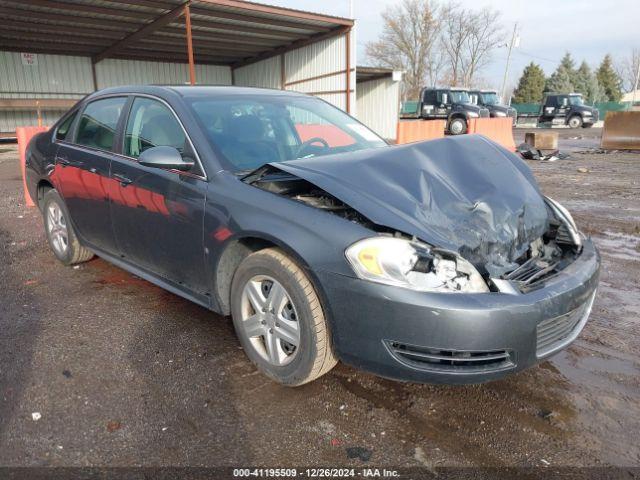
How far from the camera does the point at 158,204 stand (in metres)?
3.11

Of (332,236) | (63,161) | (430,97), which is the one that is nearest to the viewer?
(332,236)

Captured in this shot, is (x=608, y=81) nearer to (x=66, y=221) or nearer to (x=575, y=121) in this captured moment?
(x=575, y=121)

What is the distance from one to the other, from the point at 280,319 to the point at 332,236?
56cm

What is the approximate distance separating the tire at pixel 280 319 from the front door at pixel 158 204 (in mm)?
388

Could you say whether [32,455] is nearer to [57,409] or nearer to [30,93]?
[57,409]

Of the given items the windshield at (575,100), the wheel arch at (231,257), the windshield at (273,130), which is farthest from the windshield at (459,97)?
the wheel arch at (231,257)

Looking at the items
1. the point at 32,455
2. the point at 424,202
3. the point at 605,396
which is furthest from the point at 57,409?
the point at 605,396

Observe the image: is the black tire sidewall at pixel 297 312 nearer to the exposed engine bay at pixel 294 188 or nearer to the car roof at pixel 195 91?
the exposed engine bay at pixel 294 188

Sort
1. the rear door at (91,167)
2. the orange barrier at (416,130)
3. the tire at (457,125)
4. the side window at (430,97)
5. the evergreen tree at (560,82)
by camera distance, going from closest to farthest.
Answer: the rear door at (91,167)
the orange barrier at (416,130)
the tire at (457,125)
the side window at (430,97)
the evergreen tree at (560,82)

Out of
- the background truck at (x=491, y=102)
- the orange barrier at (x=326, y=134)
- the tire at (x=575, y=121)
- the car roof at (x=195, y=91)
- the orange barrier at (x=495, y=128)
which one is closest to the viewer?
the car roof at (x=195, y=91)

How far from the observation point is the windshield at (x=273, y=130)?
10.00 feet

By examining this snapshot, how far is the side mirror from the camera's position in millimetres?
2832

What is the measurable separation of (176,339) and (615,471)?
8.02 feet

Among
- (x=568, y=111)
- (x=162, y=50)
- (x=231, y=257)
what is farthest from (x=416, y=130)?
(x=568, y=111)
